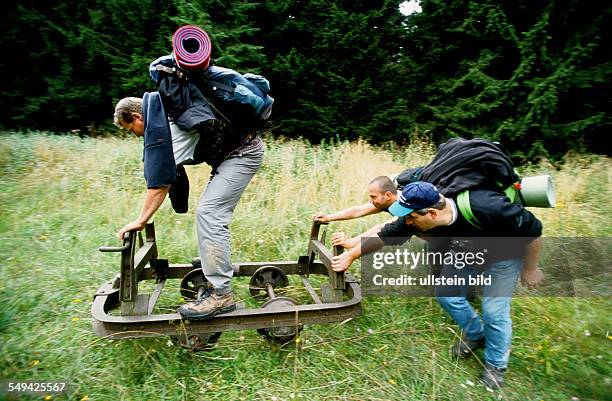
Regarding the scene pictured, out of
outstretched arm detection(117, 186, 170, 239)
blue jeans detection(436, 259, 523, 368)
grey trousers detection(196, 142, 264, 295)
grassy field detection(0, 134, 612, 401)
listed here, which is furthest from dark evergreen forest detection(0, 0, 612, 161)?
outstretched arm detection(117, 186, 170, 239)

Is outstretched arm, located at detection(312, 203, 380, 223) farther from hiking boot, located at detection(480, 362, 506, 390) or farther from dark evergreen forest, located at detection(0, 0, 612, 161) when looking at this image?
dark evergreen forest, located at detection(0, 0, 612, 161)

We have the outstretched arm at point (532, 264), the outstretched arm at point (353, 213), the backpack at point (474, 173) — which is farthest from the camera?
the outstretched arm at point (353, 213)

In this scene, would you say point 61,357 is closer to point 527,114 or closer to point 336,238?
point 336,238

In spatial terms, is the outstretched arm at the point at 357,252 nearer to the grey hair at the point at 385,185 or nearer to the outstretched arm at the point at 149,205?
the grey hair at the point at 385,185

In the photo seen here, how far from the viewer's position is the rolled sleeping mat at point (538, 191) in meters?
2.84

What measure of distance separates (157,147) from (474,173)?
219cm

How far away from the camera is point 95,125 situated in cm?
1275

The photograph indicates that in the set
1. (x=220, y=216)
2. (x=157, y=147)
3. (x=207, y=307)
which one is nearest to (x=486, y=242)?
(x=220, y=216)

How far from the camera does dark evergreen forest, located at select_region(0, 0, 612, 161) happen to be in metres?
10.4

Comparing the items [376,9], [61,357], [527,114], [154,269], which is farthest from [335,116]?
[61,357]

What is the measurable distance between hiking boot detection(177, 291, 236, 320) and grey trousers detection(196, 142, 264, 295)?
2.1 inches

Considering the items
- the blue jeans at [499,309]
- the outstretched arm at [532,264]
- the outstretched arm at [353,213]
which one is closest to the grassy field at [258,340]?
the blue jeans at [499,309]

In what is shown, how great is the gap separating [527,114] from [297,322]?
32.0ft

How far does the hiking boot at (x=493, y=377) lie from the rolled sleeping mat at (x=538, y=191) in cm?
127
